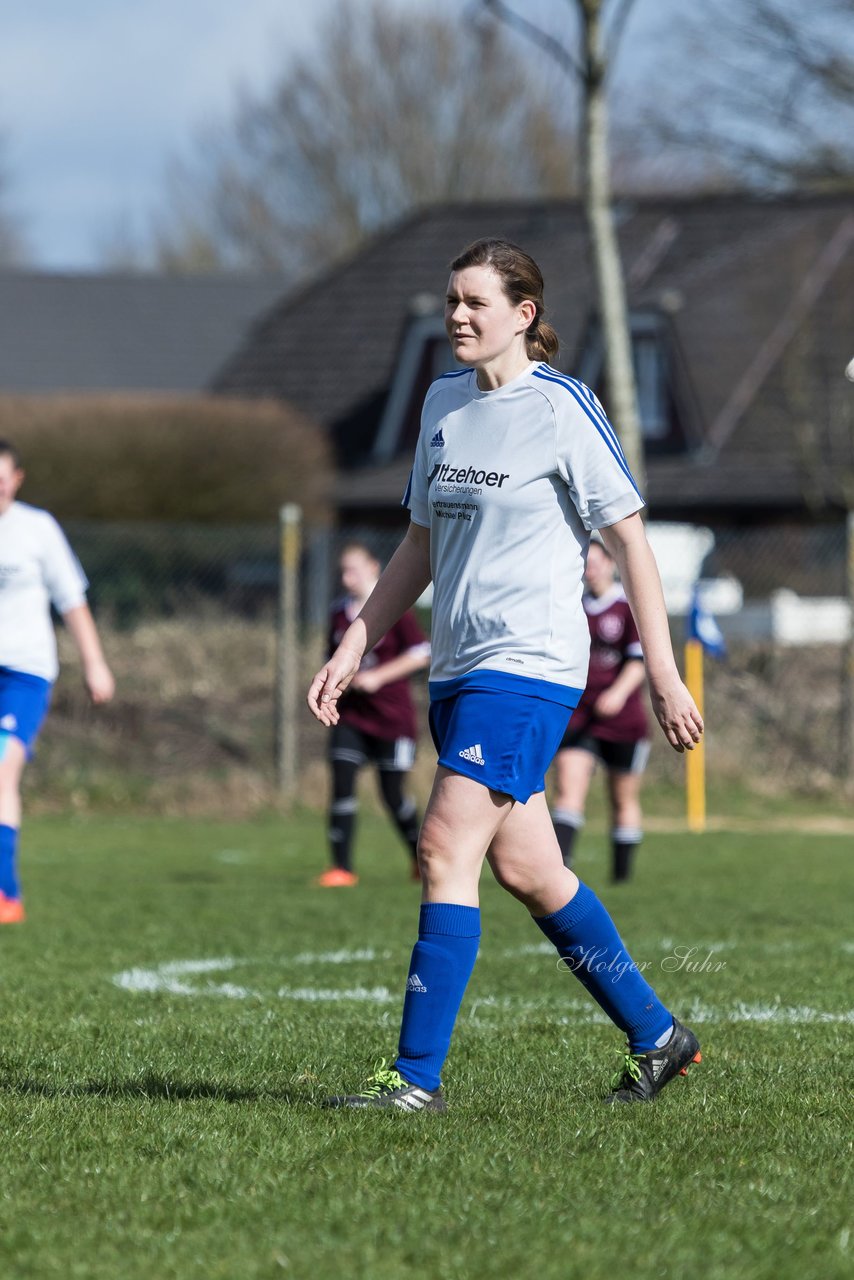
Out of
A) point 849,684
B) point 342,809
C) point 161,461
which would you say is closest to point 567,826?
point 342,809

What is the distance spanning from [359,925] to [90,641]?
1.75 m

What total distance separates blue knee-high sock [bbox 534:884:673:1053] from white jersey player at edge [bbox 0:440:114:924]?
4218 mm

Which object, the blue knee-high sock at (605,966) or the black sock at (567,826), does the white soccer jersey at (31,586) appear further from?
the blue knee-high sock at (605,966)

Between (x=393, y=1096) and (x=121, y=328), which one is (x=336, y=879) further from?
(x=121, y=328)

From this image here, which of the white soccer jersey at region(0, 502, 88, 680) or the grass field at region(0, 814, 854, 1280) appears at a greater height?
the white soccer jersey at region(0, 502, 88, 680)

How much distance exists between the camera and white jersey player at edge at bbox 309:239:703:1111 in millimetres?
4523

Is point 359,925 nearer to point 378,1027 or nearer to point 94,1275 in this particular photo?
point 378,1027

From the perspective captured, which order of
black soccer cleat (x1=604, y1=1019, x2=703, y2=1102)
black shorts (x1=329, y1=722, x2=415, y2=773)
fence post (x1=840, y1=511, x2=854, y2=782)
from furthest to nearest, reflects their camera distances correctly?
fence post (x1=840, y1=511, x2=854, y2=782), black shorts (x1=329, y1=722, x2=415, y2=773), black soccer cleat (x1=604, y1=1019, x2=703, y2=1102)

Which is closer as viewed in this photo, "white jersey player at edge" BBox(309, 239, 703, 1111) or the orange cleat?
"white jersey player at edge" BBox(309, 239, 703, 1111)

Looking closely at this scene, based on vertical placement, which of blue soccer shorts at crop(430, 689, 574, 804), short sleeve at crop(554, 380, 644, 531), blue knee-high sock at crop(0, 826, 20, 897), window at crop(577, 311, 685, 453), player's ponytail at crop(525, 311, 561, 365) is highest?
window at crop(577, 311, 685, 453)

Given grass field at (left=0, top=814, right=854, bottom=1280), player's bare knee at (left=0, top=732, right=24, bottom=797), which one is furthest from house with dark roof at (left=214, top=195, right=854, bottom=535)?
grass field at (left=0, top=814, right=854, bottom=1280)

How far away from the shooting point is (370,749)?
1105 centimetres

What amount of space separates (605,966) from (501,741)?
0.64 metres

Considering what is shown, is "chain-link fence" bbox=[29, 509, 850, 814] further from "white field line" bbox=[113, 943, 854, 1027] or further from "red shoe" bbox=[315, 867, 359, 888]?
"white field line" bbox=[113, 943, 854, 1027]
